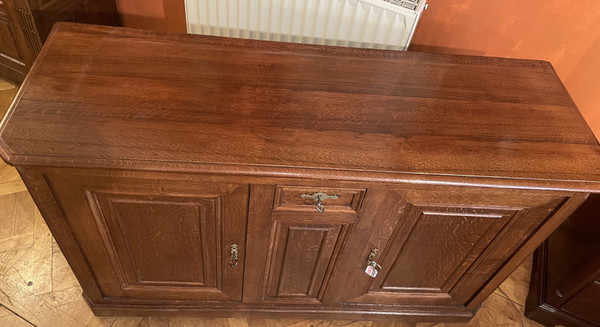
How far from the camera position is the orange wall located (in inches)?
48.9

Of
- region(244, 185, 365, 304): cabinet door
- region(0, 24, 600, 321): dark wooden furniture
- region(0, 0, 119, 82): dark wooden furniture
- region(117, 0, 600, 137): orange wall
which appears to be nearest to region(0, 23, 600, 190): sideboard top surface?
region(0, 24, 600, 321): dark wooden furniture

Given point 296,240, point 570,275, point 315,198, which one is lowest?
point 570,275

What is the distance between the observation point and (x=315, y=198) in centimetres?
92

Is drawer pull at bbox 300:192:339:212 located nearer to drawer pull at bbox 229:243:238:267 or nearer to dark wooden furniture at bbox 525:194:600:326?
drawer pull at bbox 229:243:238:267

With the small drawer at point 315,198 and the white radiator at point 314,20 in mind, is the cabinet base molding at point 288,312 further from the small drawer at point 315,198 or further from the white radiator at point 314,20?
the white radiator at point 314,20

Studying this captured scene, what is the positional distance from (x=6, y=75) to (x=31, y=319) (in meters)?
0.99

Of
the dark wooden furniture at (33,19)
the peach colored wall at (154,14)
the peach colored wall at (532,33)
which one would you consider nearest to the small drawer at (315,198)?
the peach colored wall at (532,33)

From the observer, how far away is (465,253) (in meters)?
1.12

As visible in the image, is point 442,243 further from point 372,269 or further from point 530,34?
point 530,34

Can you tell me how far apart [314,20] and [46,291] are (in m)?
1.11

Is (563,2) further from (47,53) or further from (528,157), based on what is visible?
(47,53)

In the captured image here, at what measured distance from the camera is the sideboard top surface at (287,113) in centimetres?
84

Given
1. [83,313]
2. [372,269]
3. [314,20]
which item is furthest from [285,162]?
[83,313]

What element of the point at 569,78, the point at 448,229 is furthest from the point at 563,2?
the point at 448,229
